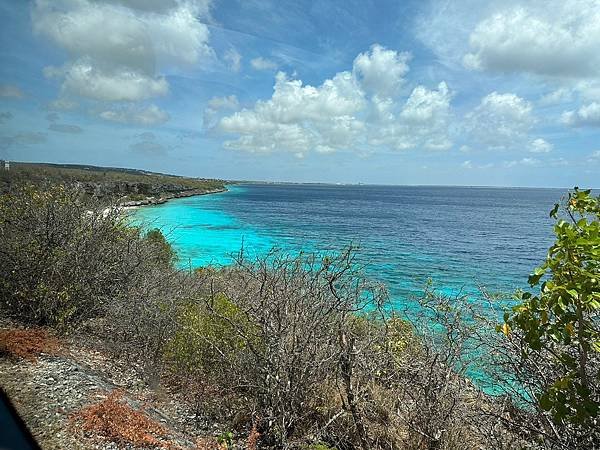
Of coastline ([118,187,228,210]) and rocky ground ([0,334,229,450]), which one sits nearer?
rocky ground ([0,334,229,450])

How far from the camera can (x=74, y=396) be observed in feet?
17.4

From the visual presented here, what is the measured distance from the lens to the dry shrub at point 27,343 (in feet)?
19.3

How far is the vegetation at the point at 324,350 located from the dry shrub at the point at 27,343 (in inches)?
28.0

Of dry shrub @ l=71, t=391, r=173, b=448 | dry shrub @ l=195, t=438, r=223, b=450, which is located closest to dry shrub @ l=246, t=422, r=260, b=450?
dry shrub @ l=195, t=438, r=223, b=450

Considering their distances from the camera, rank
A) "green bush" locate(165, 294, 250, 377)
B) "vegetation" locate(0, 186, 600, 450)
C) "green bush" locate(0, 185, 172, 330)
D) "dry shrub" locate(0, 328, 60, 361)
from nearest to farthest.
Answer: "vegetation" locate(0, 186, 600, 450)
"dry shrub" locate(0, 328, 60, 361)
"green bush" locate(165, 294, 250, 377)
"green bush" locate(0, 185, 172, 330)

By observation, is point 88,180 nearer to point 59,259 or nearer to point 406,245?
point 59,259

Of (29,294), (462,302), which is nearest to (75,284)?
(29,294)

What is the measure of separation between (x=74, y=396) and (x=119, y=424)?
3.61 ft

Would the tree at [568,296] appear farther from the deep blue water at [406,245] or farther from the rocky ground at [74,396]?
the deep blue water at [406,245]

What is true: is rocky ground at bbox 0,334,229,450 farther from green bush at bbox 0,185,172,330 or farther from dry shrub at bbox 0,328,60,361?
green bush at bbox 0,185,172,330

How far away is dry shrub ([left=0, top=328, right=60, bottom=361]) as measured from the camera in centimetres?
589

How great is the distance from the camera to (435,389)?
Answer: 523 centimetres

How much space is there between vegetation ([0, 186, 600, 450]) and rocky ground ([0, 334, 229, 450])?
0.96 feet

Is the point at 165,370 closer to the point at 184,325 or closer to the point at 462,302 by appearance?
the point at 184,325
